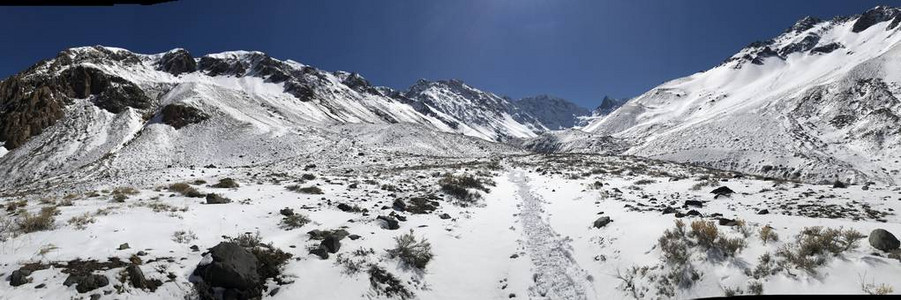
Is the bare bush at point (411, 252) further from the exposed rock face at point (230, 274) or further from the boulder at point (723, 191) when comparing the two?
the boulder at point (723, 191)

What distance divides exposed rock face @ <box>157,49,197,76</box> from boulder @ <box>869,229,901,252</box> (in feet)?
460

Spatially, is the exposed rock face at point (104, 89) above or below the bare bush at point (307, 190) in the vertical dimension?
above

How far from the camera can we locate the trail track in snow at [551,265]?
11.1m

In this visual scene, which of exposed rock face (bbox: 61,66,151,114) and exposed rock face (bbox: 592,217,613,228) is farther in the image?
exposed rock face (bbox: 61,66,151,114)

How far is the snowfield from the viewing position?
30.6 ft

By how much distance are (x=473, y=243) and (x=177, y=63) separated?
137 metres

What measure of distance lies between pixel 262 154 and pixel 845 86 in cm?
10045

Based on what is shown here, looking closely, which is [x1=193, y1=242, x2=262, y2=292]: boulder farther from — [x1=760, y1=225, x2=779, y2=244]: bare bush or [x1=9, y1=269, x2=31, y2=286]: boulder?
[x1=760, y1=225, x2=779, y2=244]: bare bush

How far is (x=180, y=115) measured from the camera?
221 feet

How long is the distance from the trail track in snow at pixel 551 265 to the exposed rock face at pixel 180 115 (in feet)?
209

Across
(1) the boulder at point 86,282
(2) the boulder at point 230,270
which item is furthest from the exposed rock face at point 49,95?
(2) the boulder at point 230,270

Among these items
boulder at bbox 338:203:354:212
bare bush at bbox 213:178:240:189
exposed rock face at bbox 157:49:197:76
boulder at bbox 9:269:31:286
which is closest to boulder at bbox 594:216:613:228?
boulder at bbox 338:203:354:212

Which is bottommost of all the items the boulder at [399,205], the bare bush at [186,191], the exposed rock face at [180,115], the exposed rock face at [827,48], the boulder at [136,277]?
the boulder at [136,277]

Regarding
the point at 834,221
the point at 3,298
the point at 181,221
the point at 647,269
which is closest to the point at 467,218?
the point at 647,269
